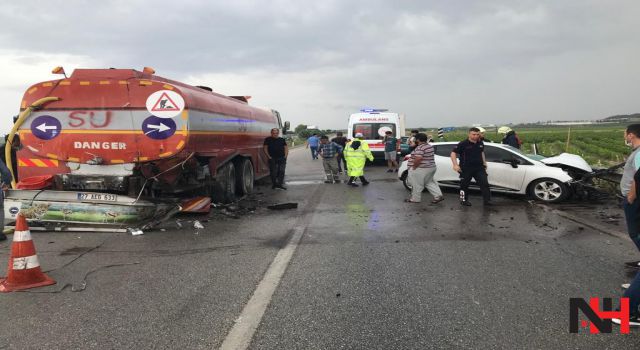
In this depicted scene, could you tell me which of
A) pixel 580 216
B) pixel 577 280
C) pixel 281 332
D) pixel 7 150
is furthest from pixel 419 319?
pixel 7 150

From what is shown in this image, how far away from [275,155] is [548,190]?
7.04 metres

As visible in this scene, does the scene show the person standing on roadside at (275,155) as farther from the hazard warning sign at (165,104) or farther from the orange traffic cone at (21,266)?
the orange traffic cone at (21,266)

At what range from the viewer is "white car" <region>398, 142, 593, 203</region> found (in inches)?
372

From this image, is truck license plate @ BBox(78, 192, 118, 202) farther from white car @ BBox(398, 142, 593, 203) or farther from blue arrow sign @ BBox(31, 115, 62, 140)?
white car @ BBox(398, 142, 593, 203)

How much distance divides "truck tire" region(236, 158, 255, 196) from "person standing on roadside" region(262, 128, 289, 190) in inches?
48.1

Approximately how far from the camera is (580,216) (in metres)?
7.86

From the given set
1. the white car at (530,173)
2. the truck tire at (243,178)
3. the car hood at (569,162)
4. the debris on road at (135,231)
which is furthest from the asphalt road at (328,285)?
the truck tire at (243,178)

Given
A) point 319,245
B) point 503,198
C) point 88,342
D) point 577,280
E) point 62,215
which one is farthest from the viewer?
point 503,198

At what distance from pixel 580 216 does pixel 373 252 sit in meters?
4.64

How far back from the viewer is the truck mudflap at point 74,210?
690 centimetres

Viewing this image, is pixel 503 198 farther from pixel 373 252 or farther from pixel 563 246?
pixel 373 252

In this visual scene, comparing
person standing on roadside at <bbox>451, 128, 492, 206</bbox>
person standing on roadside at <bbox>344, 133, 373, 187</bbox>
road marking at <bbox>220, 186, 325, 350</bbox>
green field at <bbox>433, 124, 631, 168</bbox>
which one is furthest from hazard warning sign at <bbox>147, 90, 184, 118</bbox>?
green field at <bbox>433, 124, 631, 168</bbox>

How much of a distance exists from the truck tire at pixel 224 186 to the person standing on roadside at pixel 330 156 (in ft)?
13.4

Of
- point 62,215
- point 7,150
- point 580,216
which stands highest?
point 7,150
